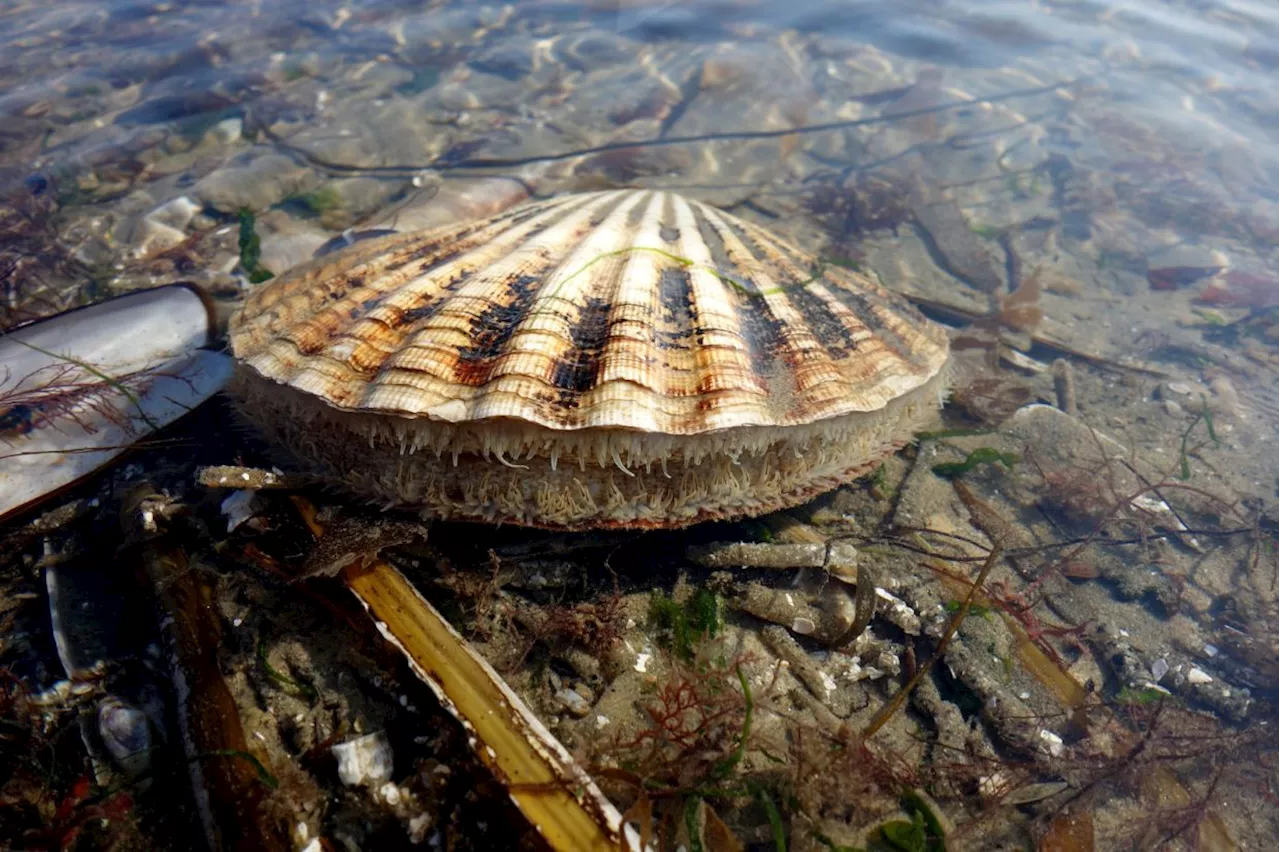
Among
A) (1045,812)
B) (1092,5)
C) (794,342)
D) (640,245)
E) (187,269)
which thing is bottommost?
(1045,812)

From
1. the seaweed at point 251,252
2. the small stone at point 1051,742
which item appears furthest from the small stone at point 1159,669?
the seaweed at point 251,252

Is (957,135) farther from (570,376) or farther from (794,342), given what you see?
(570,376)

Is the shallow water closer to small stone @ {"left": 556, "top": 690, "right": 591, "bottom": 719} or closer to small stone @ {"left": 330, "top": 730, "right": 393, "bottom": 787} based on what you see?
small stone @ {"left": 556, "top": 690, "right": 591, "bottom": 719}

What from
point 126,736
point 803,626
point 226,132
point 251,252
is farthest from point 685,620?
point 226,132

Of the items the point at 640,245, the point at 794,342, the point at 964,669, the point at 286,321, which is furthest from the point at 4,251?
the point at 964,669

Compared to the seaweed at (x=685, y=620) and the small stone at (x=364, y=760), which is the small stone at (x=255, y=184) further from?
the seaweed at (x=685, y=620)

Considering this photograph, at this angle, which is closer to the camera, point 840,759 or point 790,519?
point 840,759

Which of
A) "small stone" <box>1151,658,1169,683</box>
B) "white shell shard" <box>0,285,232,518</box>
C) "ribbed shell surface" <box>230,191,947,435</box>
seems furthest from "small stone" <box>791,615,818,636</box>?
"white shell shard" <box>0,285,232,518</box>

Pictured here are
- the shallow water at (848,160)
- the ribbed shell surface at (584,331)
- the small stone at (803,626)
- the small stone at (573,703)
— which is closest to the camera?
the ribbed shell surface at (584,331)
